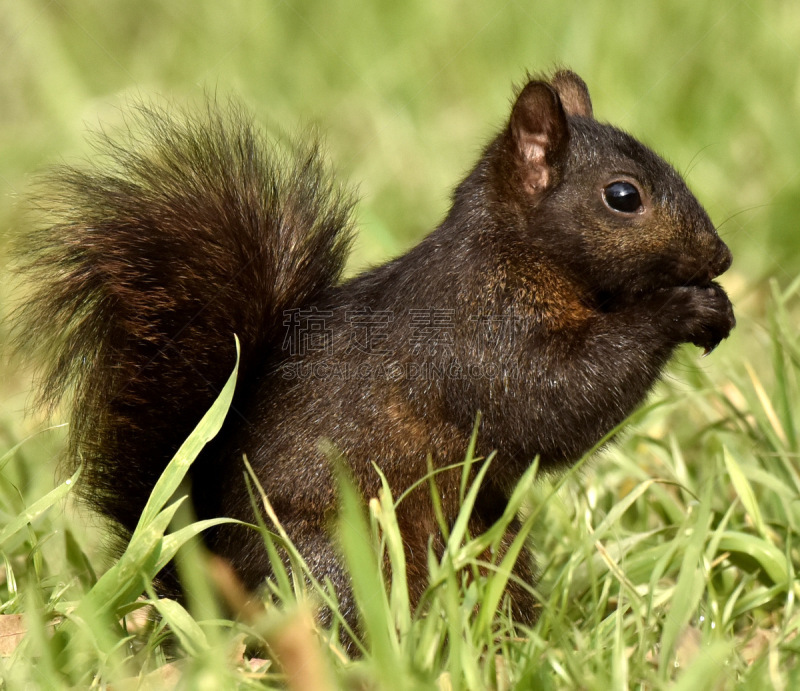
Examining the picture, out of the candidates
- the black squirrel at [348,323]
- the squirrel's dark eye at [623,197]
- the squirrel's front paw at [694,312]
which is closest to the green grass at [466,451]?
the black squirrel at [348,323]

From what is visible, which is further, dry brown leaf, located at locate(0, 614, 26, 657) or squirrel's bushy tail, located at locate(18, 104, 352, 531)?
squirrel's bushy tail, located at locate(18, 104, 352, 531)

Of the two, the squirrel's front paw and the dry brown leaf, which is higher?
the squirrel's front paw

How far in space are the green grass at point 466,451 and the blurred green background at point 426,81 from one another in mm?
13

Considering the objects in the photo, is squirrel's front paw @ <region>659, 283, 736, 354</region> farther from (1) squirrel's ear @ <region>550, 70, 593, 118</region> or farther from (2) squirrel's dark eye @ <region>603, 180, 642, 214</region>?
(1) squirrel's ear @ <region>550, 70, 593, 118</region>

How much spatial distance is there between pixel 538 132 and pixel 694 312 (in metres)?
0.52

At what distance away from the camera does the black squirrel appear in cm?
221

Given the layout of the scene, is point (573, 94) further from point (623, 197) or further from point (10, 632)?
point (10, 632)

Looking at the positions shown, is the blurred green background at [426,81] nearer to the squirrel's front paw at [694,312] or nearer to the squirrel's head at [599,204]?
the squirrel's head at [599,204]

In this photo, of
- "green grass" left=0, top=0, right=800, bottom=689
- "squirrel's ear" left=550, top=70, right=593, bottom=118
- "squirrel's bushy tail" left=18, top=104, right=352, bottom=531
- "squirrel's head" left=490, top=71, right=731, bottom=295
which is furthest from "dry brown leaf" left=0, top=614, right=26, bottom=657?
"squirrel's ear" left=550, top=70, right=593, bottom=118

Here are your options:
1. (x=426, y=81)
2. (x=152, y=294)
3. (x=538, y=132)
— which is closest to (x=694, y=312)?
(x=538, y=132)

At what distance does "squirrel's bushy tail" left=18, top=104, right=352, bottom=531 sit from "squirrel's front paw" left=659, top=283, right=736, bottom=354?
30.8 inches

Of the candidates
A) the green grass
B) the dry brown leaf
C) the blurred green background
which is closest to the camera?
the green grass

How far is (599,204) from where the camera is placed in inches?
91.8

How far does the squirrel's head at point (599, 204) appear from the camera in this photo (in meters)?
2.31
